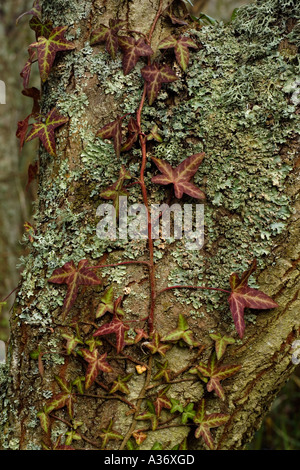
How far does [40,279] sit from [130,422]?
47cm

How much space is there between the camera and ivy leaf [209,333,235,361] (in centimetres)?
95

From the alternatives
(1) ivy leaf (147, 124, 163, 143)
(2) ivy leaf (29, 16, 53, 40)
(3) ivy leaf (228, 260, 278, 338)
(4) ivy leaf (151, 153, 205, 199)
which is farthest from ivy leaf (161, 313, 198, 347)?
(2) ivy leaf (29, 16, 53, 40)

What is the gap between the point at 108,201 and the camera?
101 cm

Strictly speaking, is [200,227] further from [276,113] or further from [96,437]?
[96,437]

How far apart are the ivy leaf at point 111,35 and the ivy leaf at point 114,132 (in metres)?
0.19

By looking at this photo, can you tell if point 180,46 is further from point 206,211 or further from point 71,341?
point 71,341

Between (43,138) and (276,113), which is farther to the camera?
(43,138)

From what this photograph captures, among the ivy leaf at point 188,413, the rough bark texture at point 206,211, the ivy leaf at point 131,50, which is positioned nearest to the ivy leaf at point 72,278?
the rough bark texture at point 206,211

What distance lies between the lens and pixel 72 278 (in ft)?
3.15

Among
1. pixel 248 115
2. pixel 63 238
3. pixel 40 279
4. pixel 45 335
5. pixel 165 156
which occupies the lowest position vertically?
pixel 45 335

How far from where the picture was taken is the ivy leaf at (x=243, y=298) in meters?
0.93

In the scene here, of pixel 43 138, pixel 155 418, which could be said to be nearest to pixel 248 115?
pixel 43 138

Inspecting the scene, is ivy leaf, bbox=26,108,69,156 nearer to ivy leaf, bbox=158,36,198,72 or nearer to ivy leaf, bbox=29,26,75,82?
ivy leaf, bbox=29,26,75,82

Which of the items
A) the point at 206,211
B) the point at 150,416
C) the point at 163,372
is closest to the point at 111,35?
the point at 206,211
